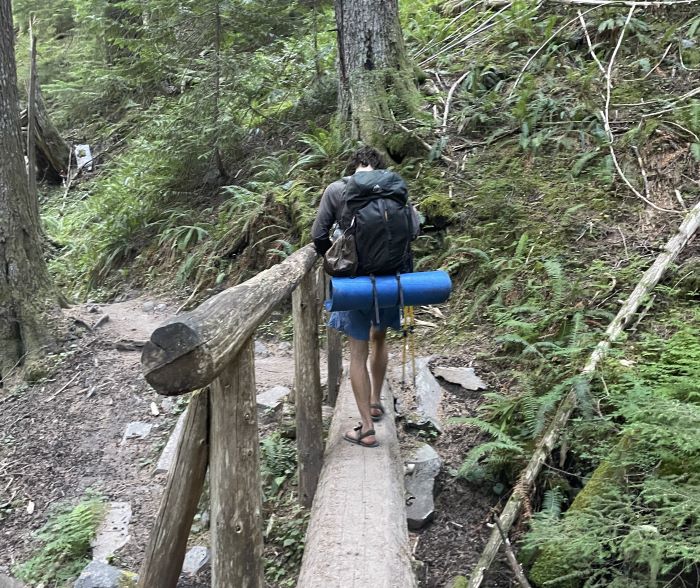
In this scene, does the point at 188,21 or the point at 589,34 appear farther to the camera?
the point at 188,21

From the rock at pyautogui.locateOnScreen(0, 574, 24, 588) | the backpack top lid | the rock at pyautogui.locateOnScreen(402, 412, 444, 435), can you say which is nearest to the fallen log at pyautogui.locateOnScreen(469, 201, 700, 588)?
the rock at pyautogui.locateOnScreen(402, 412, 444, 435)

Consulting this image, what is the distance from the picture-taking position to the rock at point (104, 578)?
13.3 ft

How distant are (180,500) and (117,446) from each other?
162 inches

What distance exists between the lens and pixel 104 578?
13.5 ft

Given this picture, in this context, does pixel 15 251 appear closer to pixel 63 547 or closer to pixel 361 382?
pixel 63 547

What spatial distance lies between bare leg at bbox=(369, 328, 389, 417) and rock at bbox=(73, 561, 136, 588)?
213cm

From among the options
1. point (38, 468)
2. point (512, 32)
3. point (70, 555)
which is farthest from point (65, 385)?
point (512, 32)

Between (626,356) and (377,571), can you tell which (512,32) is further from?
(377,571)

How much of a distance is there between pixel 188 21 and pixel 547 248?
7.70 m

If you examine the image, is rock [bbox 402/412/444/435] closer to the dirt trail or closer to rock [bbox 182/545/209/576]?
the dirt trail

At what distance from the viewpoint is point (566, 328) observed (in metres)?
5.45

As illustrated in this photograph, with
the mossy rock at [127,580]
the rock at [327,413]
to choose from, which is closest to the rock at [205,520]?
the mossy rock at [127,580]

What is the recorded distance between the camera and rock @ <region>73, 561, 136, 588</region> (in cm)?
405

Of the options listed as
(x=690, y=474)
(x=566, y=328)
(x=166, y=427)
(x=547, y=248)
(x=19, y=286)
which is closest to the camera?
(x=690, y=474)
